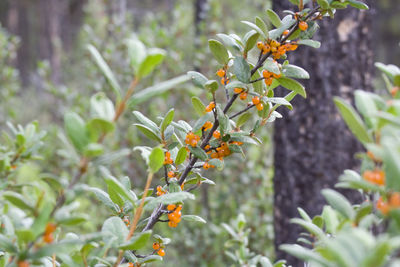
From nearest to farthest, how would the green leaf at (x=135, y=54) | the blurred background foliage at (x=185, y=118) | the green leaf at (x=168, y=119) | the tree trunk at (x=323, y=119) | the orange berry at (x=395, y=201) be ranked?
1. the orange berry at (x=395, y=201)
2. the green leaf at (x=135, y=54)
3. the green leaf at (x=168, y=119)
4. the tree trunk at (x=323, y=119)
5. the blurred background foliage at (x=185, y=118)

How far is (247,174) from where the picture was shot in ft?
10.3

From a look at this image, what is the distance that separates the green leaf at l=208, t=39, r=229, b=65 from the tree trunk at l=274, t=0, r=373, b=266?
111 centimetres

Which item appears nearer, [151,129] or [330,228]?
[330,228]

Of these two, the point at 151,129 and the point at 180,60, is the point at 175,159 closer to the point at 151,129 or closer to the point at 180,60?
the point at 151,129

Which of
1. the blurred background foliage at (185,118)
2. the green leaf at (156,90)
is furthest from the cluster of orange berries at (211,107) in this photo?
the blurred background foliage at (185,118)

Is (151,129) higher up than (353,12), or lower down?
lower down

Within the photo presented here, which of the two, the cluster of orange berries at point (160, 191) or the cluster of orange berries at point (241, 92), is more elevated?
the cluster of orange berries at point (241, 92)

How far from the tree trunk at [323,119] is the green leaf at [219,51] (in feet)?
3.65

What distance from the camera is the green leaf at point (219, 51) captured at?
2.66 feet

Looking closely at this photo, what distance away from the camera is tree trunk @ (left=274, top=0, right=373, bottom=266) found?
74.2 inches

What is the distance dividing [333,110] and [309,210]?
55cm

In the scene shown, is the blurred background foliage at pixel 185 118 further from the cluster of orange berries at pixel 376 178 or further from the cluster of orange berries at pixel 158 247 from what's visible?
the cluster of orange berries at pixel 376 178

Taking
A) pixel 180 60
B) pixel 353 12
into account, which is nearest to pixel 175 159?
pixel 353 12

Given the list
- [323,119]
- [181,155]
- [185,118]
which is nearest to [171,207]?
[181,155]
